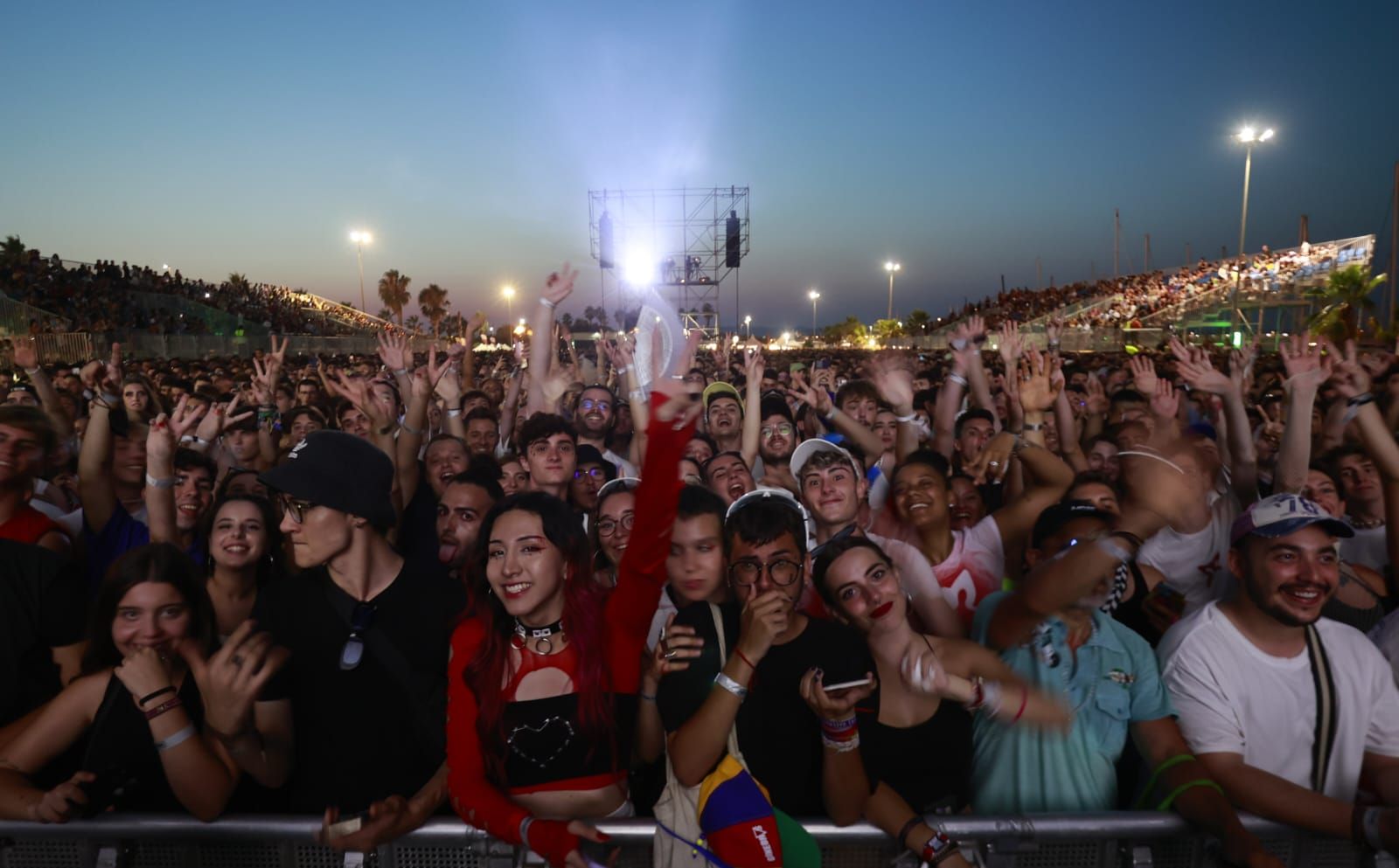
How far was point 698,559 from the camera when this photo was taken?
2740mm

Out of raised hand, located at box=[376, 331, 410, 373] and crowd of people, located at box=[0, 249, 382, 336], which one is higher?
crowd of people, located at box=[0, 249, 382, 336]

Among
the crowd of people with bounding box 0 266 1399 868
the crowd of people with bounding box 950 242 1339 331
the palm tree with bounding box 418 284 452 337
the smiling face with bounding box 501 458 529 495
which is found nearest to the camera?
the crowd of people with bounding box 0 266 1399 868

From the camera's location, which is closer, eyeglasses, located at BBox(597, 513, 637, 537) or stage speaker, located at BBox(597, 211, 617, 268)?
eyeglasses, located at BBox(597, 513, 637, 537)

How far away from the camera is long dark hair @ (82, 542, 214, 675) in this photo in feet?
7.70

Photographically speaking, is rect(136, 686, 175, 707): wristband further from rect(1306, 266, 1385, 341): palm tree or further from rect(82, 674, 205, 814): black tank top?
rect(1306, 266, 1385, 341): palm tree

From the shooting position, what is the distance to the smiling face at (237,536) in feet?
9.55

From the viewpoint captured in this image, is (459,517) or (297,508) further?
(459,517)

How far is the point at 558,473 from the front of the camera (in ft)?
14.0

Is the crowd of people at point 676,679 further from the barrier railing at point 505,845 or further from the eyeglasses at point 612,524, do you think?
the eyeglasses at point 612,524

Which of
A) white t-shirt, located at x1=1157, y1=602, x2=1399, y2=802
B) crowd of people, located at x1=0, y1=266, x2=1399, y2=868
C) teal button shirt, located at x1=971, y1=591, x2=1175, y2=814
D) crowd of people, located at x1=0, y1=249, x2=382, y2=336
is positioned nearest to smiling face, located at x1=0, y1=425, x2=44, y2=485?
crowd of people, located at x1=0, y1=266, x2=1399, y2=868

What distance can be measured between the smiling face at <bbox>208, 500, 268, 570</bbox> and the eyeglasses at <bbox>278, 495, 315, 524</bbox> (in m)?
0.75

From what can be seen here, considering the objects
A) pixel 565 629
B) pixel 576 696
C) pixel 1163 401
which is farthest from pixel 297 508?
pixel 1163 401

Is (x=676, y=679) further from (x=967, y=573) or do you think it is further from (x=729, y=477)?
(x=729, y=477)

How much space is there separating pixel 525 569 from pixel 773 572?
0.92m
